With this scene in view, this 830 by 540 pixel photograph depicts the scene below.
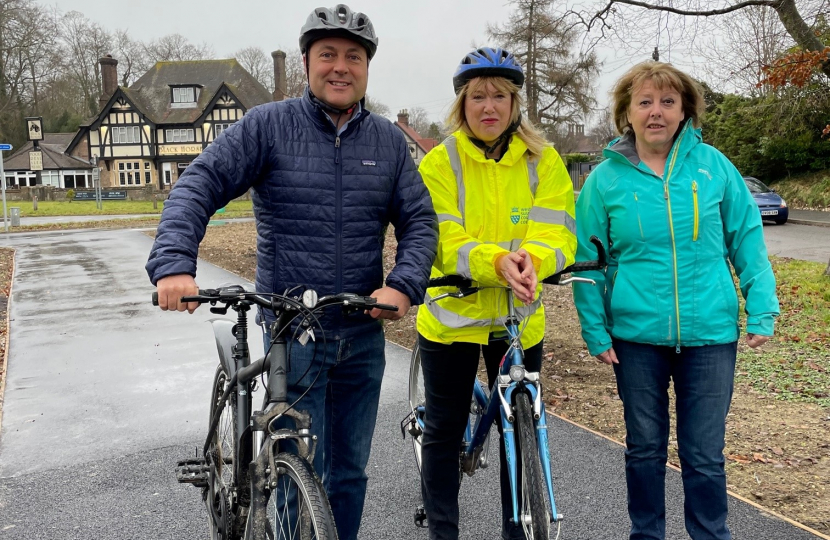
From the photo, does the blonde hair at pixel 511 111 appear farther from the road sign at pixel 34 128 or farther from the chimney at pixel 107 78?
the chimney at pixel 107 78

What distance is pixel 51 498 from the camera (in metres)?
4.11

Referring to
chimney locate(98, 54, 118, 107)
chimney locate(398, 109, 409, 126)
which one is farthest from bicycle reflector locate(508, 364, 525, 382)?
chimney locate(398, 109, 409, 126)

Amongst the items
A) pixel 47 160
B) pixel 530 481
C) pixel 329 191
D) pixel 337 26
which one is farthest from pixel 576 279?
pixel 47 160

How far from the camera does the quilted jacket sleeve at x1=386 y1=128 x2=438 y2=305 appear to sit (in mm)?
2721

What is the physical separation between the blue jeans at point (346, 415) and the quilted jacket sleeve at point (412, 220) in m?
0.34

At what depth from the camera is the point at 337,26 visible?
2.59 metres

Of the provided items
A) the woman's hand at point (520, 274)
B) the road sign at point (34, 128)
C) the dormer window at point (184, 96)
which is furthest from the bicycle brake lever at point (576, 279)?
the dormer window at point (184, 96)

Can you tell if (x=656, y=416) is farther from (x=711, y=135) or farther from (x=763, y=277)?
(x=711, y=135)

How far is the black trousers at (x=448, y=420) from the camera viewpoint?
3117 mm

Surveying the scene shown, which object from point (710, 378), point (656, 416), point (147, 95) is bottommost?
point (656, 416)

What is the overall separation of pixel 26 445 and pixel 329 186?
3.57m

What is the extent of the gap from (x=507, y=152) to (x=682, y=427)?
52.5 inches

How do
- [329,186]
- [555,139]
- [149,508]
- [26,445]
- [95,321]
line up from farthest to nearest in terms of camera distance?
[555,139] < [95,321] < [26,445] < [149,508] < [329,186]

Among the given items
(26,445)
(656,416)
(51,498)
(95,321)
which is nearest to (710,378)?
(656,416)
